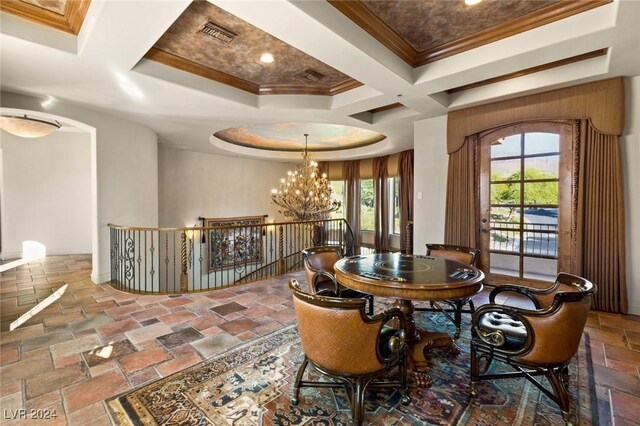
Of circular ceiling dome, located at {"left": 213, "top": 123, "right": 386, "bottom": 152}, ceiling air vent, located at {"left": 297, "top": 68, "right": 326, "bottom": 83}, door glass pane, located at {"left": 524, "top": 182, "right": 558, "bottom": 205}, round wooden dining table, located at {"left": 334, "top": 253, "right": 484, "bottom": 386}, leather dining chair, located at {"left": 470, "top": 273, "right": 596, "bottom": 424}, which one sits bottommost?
leather dining chair, located at {"left": 470, "top": 273, "right": 596, "bottom": 424}

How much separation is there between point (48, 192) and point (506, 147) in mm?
9790

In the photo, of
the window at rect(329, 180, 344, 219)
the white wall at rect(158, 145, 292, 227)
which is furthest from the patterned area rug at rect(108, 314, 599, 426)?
the window at rect(329, 180, 344, 219)

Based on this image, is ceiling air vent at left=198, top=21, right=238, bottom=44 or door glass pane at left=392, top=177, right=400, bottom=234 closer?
ceiling air vent at left=198, top=21, right=238, bottom=44

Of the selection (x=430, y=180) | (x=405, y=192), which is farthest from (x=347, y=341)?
(x=405, y=192)

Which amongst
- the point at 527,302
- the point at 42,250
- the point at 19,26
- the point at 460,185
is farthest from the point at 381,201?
the point at 42,250

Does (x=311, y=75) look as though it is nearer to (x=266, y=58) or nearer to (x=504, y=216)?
(x=266, y=58)

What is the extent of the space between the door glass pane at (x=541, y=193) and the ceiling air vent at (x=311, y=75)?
3406 mm

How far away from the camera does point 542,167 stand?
4008mm

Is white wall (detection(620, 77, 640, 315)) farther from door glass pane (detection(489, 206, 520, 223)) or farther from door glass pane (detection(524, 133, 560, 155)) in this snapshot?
door glass pane (detection(489, 206, 520, 223))

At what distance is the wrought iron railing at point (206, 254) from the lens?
5.12m

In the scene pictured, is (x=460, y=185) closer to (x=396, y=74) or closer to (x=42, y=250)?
(x=396, y=74)

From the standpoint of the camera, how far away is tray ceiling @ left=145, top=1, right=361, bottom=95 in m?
2.78

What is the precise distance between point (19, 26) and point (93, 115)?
223 cm

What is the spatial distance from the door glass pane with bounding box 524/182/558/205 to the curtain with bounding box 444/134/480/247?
65 cm
